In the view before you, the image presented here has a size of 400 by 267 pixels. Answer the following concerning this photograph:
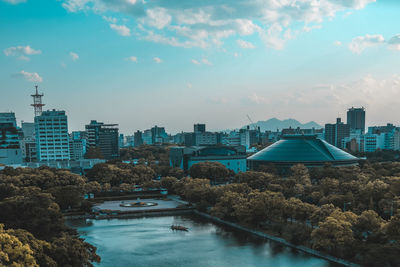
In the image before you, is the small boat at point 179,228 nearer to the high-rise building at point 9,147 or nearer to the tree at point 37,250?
the tree at point 37,250

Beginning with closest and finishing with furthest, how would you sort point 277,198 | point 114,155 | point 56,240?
point 56,240
point 277,198
point 114,155

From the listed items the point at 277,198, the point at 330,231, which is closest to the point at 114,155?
the point at 277,198

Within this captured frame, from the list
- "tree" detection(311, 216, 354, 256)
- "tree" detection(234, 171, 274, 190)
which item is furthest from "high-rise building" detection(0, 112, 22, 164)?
A: "tree" detection(311, 216, 354, 256)

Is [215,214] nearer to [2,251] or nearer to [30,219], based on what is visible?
[30,219]

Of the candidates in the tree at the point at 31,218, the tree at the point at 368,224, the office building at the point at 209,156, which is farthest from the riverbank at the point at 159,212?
the office building at the point at 209,156

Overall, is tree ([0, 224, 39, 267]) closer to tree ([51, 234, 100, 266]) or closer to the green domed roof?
tree ([51, 234, 100, 266])

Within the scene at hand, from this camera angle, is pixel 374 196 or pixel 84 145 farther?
pixel 84 145

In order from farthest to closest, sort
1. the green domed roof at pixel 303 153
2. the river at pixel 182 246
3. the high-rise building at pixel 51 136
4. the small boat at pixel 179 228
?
the high-rise building at pixel 51 136 < the green domed roof at pixel 303 153 < the small boat at pixel 179 228 < the river at pixel 182 246
